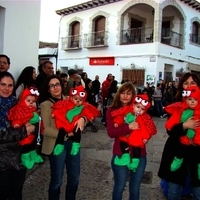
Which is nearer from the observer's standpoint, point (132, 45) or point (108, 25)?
point (132, 45)

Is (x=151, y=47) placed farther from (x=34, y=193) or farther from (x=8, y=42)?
(x=34, y=193)

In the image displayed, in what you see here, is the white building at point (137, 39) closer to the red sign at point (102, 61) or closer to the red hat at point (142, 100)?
the red sign at point (102, 61)

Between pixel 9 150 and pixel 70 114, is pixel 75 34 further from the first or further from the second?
pixel 9 150

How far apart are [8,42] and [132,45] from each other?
13.2 metres

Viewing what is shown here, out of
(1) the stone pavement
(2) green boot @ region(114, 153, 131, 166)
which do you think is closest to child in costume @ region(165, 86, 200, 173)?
(2) green boot @ region(114, 153, 131, 166)

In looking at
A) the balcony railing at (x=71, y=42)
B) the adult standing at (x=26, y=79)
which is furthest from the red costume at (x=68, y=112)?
the balcony railing at (x=71, y=42)

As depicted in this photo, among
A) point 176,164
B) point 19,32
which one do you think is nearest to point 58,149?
point 176,164

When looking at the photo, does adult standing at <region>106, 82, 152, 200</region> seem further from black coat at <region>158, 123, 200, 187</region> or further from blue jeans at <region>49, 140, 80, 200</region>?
blue jeans at <region>49, 140, 80, 200</region>

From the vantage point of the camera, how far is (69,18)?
2216 centimetres

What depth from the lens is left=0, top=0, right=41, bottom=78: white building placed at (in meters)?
5.54

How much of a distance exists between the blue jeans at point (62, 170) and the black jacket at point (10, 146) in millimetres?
398

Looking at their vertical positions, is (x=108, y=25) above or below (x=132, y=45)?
above

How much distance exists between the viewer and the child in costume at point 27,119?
2635 mm

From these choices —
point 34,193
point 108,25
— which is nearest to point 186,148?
point 34,193
